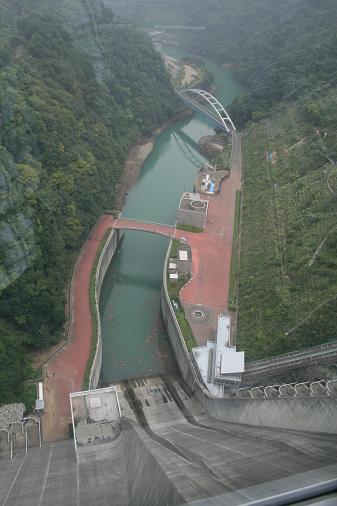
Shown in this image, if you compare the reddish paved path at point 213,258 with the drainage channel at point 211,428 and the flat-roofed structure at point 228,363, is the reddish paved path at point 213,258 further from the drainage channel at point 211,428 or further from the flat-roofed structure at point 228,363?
the drainage channel at point 211,428

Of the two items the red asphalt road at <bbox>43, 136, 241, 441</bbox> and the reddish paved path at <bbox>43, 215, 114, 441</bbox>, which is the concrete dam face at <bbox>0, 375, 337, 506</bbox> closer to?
the reddish paved path at <bbox>43, 215, 114, 441</bbox>

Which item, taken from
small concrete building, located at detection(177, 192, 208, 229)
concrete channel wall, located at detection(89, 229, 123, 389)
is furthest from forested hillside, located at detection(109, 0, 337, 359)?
concrete channel wall, located at detection(89, 229, 123, 389)

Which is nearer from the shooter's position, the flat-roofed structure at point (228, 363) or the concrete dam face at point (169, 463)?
the concrete dam face at point (169, 463)

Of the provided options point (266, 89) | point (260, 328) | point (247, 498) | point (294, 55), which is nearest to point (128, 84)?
point (266, 89)

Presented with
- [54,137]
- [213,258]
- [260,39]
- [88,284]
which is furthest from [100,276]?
[260,39]

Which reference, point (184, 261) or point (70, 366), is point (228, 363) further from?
point (184, 261)

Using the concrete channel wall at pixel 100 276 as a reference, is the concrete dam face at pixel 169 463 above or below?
below

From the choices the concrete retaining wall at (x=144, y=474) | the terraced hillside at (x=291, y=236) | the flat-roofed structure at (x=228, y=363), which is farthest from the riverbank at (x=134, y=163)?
the concrete retaining wall at (x=144, y=474)

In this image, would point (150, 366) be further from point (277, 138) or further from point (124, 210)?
point (277, 138)
